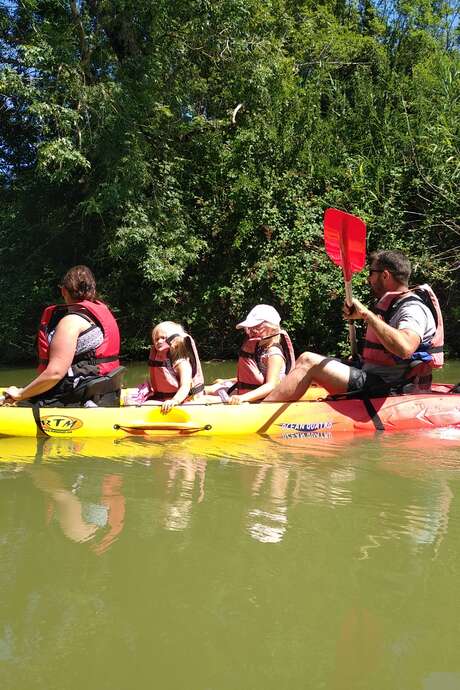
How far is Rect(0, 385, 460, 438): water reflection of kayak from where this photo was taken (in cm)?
421

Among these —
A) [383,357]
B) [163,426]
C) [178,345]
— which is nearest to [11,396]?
[163,426]

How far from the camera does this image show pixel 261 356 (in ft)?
15.5

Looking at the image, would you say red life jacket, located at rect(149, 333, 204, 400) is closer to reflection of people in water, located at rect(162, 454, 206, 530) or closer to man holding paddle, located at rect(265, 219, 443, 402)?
man holding paddle, located at rect(265, 219, 443, 402)

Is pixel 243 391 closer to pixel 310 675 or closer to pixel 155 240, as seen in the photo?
pixel 310 675

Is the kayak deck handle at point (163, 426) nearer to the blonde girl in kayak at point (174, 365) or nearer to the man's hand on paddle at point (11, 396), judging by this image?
the blonde girl in kayak at point (174, 365)

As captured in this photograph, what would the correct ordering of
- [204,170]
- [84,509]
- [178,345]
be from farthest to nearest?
[204,170], [178,345], [84,509]

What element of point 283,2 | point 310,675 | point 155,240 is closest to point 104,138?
point 155,240

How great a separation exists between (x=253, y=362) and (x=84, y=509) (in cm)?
211

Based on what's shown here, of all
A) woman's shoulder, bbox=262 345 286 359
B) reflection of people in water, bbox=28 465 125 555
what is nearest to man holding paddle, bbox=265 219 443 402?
woman's shoulder, bbox=262 345 286 359

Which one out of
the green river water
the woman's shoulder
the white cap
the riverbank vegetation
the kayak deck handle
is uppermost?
the riverbank vegetation

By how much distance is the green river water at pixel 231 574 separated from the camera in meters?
1.70

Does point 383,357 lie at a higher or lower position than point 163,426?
higher

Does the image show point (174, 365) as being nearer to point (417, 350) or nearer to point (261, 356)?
point (261, 356)

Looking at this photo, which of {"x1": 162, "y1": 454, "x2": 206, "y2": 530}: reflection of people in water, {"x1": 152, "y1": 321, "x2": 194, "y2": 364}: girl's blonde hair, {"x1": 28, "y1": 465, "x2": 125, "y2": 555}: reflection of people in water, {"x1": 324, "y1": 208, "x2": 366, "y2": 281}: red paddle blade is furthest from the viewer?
{"x1": 324, "y1": 208, "x2": 366, "y2": 281}: red paddle blade
